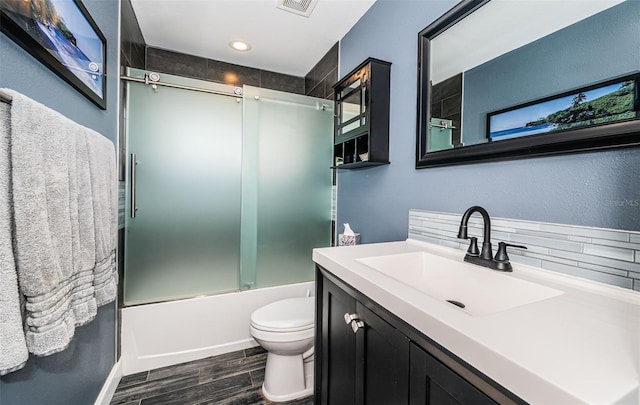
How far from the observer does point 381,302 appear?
0.73 metres

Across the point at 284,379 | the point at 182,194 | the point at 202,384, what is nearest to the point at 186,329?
the point at 202,384

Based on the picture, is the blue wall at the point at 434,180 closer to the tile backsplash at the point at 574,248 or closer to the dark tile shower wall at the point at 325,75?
the tile backsplash at the point at 574,248

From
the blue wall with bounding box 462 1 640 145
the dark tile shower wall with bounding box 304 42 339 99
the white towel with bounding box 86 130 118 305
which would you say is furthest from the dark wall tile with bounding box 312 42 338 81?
the white towel with bounding box 86 130 118 305

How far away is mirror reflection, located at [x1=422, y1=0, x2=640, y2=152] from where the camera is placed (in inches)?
28.7

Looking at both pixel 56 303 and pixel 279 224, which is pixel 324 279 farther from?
pixel 279 224

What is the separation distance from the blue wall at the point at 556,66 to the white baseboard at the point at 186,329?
6.02ft

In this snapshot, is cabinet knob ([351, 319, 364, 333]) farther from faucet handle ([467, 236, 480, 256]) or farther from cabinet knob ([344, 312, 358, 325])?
faucet handle ([467, 236, 480, 256])

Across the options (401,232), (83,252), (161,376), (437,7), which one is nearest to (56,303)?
(83,252)

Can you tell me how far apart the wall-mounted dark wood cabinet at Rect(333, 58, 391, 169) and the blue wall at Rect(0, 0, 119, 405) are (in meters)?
1.34

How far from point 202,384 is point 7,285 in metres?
Result: 1.33

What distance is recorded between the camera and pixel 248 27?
2.01 metres

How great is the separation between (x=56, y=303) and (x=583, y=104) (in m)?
1.60

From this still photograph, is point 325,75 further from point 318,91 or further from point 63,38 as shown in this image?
point 63,38

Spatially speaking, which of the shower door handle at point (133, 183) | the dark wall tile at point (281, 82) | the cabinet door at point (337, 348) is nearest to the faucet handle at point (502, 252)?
the cabinet door at point (337, 348)
